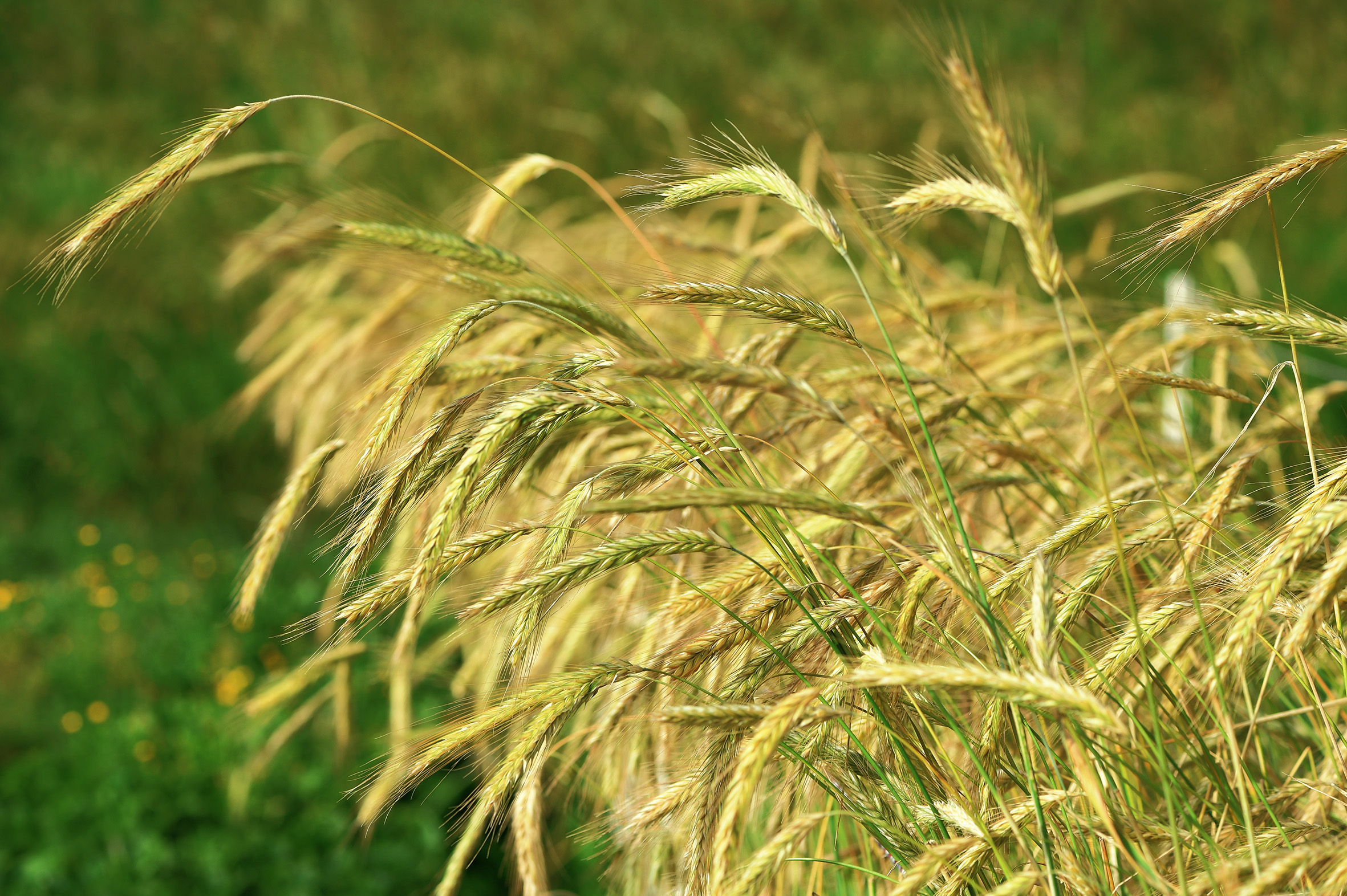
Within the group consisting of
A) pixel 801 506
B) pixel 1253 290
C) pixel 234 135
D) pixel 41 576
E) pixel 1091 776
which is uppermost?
pixel 801 506

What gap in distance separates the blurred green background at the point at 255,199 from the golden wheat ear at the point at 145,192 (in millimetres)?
1594

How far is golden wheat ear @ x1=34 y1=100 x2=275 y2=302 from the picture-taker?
45.2 inches

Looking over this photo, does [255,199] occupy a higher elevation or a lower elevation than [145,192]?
lower

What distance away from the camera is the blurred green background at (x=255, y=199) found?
8.84ft

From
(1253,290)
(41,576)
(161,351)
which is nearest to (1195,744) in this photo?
(1253,290)

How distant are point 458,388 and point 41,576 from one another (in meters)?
3.80

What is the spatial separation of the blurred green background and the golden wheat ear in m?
1.59

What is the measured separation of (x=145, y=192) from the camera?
1.17 meters

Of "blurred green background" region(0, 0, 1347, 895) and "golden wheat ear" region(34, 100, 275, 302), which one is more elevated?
"golden wheat ear" region(34, 100, 275, 302)

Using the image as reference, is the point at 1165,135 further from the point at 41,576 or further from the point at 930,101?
the point at 41,576

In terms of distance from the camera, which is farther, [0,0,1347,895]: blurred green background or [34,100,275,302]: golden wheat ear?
[0,0,1347,895]: blurred green background

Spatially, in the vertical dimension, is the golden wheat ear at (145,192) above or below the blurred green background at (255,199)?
above

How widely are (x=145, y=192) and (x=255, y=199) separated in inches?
212

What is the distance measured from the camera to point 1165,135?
5.22 meters
